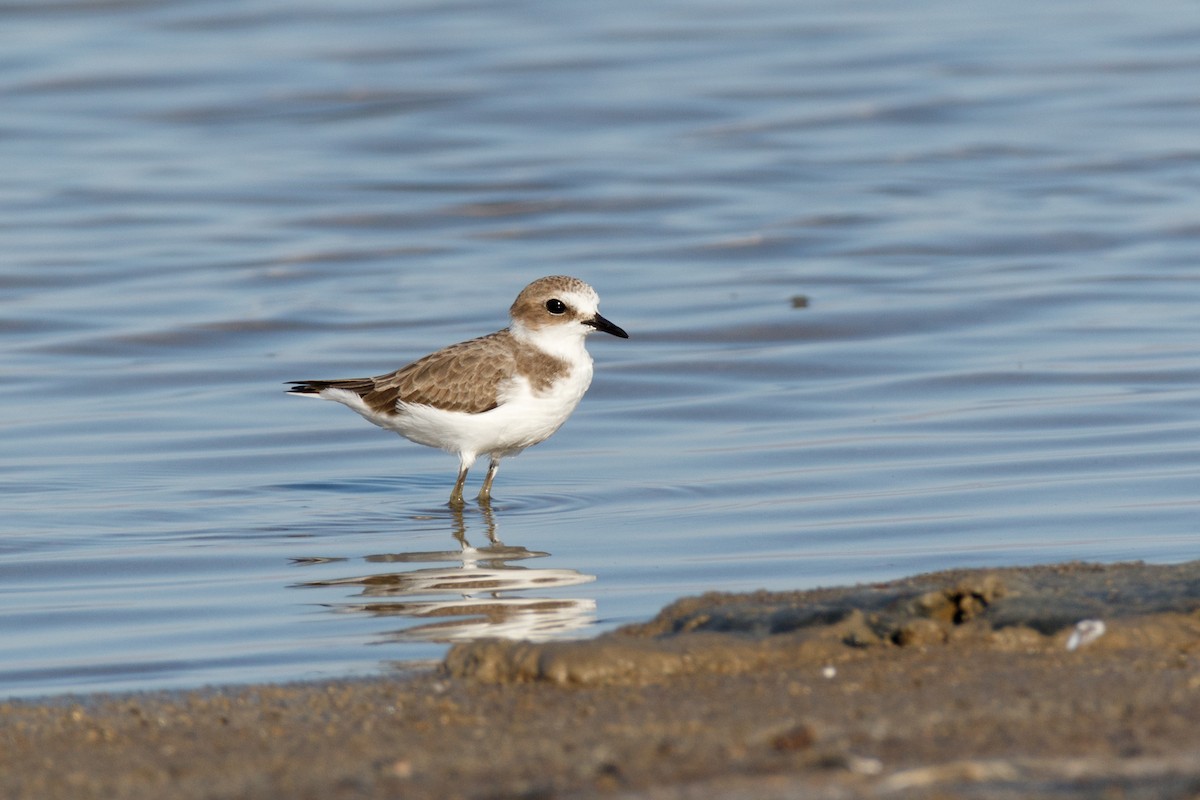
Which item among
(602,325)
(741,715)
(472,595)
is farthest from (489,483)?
(741,715)

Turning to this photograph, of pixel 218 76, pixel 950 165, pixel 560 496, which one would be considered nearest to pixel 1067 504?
pixel 560 496

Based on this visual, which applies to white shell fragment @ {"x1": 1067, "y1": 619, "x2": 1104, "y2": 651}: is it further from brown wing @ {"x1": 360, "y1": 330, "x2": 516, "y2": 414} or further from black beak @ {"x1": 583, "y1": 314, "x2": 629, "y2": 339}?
black beak @ {"x1": 583, "y1": 314, "x2": 629, "y2": 339}

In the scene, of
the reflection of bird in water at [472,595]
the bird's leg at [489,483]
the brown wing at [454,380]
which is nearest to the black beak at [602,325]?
the brown wing at [454,380]

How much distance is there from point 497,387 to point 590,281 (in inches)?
218

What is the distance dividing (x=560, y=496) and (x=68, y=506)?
234 centimetres

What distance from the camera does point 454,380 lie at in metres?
8.60

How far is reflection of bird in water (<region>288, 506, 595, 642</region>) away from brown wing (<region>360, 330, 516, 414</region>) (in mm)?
1054

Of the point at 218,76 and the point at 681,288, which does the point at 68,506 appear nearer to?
the point at 681,288


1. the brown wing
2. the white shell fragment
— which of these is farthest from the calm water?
the white shell fragment

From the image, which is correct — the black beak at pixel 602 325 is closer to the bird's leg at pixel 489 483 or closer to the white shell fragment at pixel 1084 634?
the bird's leg at pixel 489 483

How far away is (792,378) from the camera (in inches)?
435

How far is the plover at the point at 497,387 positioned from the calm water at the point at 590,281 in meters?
0.34

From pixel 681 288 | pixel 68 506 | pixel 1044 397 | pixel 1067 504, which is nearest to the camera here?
pixel 1067 504

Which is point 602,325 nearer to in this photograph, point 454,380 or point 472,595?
point 454,380
